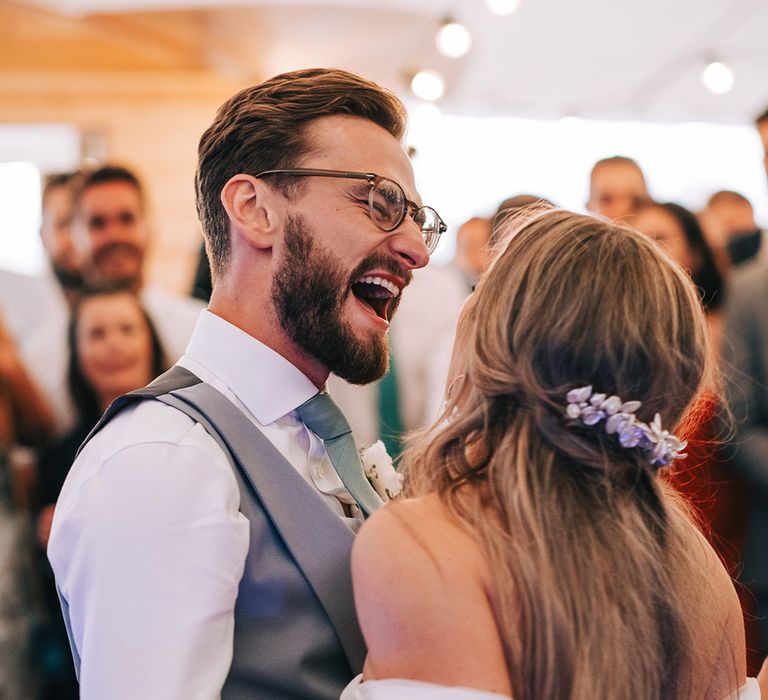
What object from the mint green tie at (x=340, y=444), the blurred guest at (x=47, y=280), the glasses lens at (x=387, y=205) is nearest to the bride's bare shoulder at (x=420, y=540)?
the mint green tie at (x=340, y=444)

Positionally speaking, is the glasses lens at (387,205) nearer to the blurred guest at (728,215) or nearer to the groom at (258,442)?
the groom at (258,442)

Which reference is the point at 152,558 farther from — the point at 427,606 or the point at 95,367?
the point at 95,367

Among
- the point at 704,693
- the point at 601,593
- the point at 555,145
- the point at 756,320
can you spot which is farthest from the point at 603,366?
the point at 555,145

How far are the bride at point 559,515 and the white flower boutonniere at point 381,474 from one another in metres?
0.26

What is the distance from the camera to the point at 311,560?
123 centimetres

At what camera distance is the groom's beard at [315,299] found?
Answer: 1.45 meters

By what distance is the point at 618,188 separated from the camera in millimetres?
2977

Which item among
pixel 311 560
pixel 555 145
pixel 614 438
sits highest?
pixel 555 145

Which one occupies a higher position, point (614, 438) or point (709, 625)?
point (614, 438)

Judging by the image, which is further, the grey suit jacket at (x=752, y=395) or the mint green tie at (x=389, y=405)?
the mint green tie at (x=389, y=405)

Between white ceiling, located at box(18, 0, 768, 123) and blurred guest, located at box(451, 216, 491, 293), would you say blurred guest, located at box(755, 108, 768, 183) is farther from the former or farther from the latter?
white ceiling, located at box(18, 0, 768, 123)

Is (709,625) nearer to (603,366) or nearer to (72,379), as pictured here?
(603,366)

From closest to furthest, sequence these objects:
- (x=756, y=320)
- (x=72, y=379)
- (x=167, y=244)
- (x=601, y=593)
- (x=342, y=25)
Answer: (x=601, y=593) → (x=756, y=320) → (x=72, y=379) → (x=342, y=25) → (x=167, y=244)

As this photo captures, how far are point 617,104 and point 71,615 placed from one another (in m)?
6.57
